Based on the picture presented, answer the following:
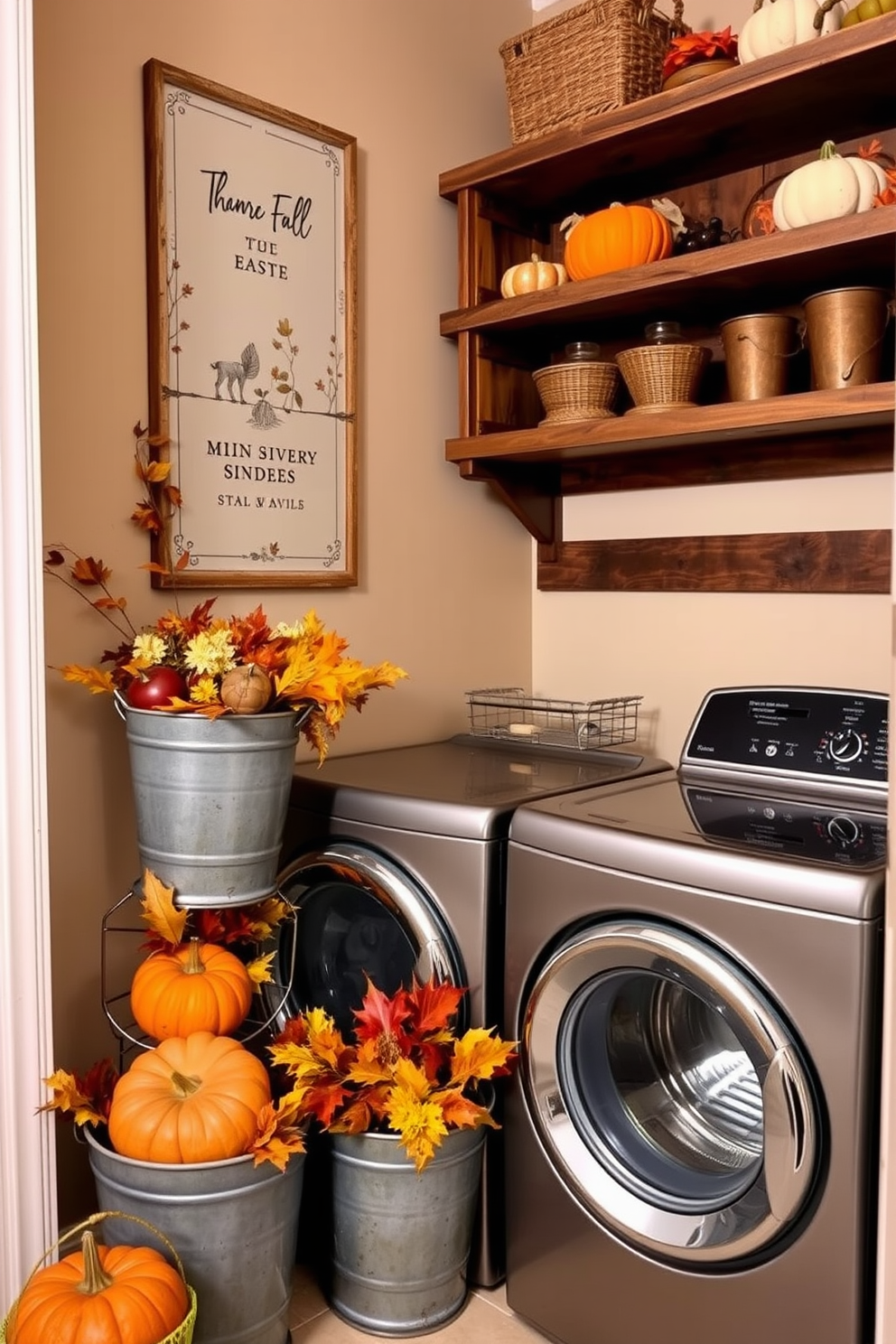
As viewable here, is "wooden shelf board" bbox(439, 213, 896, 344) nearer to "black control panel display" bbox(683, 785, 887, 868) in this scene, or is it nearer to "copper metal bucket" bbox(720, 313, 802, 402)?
"copper metal bucket" bbox(720, 313, 802, 402)

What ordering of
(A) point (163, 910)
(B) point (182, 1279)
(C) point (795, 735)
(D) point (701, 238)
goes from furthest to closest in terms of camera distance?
(D) point (701, 238) < (C) point (795, 735) < (A) point (163, 910) < (B) point (182, 1279)

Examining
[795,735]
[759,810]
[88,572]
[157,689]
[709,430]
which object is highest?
[709,430]

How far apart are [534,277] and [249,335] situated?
62 centimetres

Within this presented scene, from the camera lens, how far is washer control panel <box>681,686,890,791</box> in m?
1.86

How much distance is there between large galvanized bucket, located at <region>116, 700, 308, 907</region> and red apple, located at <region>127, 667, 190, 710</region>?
0.02 meters

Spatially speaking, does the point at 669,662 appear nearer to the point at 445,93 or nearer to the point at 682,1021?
the point at 682,1021

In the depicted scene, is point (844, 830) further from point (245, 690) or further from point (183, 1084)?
→ point (183, 1084)

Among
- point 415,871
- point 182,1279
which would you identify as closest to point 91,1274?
point 182,1279

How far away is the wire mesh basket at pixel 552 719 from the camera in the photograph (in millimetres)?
2424

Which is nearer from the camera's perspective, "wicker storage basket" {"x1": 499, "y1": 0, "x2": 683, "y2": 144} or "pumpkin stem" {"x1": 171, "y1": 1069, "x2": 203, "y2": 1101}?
"pumpkin stem" {"x1": 171, "y1": 1069, "x2": 203, "y2": 1101}

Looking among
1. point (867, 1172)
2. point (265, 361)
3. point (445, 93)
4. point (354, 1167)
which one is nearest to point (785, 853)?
point (867, 1172)

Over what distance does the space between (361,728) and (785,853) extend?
3.85ft

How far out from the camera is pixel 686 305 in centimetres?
222

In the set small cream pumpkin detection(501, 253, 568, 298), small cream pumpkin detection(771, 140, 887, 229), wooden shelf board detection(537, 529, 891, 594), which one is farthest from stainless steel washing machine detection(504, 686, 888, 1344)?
small cream pumpkin detection(501, 253, 568, 298)
